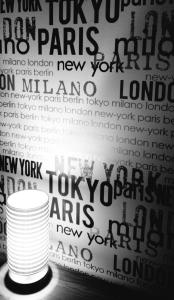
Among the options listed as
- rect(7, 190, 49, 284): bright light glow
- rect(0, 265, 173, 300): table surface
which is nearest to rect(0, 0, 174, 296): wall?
rect(0, 265, 173, 300): table surface

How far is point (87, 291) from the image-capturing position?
55.2 inches

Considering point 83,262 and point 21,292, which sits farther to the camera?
point 83,262

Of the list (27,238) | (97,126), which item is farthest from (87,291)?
(97,126)

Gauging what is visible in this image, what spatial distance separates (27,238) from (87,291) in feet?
1.20

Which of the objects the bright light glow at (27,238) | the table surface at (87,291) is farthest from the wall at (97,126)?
the bright light glow at (27,238)

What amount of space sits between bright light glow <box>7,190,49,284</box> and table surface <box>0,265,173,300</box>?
114 millimetres

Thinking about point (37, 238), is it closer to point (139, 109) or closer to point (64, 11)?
point (139, 109)

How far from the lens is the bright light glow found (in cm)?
129

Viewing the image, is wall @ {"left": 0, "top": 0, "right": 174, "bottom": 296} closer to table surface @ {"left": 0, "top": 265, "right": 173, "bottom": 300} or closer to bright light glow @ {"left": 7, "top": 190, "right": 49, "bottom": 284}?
table surface @ {"left": 0, "top": 265, "right": 173, "bottom": 300}

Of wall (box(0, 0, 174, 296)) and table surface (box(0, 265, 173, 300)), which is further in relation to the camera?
table surface (box(0, 265, 173, 300))

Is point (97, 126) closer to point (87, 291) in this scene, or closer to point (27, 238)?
point (27, 238)

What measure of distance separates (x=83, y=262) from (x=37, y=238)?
1.12ft

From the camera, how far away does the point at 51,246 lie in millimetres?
1618

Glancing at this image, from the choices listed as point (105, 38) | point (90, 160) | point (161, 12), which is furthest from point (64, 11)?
point (90, 160)
